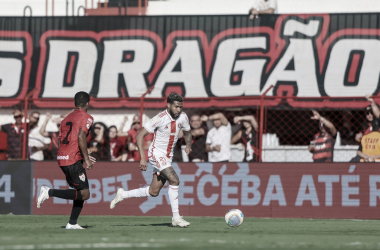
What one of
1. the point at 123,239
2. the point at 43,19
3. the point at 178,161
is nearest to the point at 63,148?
the point at 123,239

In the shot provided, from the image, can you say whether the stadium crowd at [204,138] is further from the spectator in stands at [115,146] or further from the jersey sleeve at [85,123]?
the jersey sleeve at [85,123]

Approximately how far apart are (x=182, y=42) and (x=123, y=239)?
1088 cm

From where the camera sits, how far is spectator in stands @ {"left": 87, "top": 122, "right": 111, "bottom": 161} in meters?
14.3

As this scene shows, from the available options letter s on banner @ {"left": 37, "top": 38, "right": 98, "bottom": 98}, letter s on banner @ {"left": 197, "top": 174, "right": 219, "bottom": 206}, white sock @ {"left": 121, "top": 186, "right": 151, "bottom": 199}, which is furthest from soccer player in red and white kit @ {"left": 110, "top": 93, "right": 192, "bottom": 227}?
letter s on banner @ {"left": 37, "top": 38, "right": 98, "bottom": 98}

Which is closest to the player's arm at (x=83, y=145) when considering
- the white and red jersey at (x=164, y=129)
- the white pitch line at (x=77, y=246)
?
the white and red jersey at (x=164, y=129)

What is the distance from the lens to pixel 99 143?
1444cm

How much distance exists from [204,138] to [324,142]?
249 cm

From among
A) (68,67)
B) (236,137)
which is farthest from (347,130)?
(68,67)

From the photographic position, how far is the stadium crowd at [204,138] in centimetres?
1365

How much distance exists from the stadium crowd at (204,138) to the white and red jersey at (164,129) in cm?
388

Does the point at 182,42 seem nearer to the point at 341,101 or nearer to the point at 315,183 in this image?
the point at 341,101

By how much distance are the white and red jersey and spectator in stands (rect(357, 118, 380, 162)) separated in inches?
190

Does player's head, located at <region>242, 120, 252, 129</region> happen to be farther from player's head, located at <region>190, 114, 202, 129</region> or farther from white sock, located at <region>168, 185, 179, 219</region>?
white sock, located at <region>168, 185, 179, 219</region>

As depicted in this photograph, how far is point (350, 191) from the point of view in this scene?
1318 centimetres
